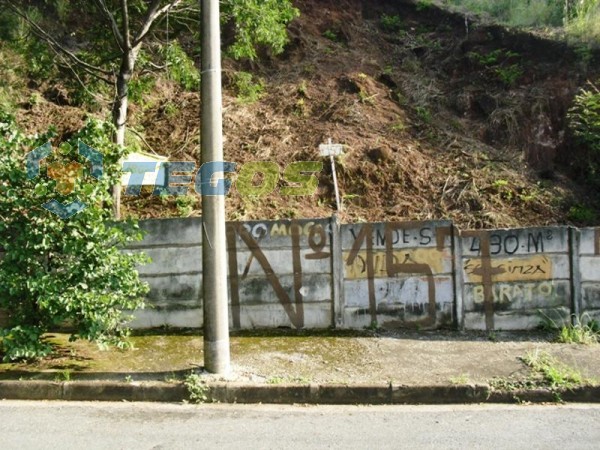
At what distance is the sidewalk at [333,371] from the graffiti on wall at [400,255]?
0.54 m

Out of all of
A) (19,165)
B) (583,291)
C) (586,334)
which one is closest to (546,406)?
(586,334)

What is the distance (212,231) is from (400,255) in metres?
2.62

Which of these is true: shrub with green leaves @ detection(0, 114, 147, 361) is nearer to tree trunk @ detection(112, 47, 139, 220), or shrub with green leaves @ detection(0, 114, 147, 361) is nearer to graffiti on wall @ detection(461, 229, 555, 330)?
tree trunk @ detection(112, 47, 139, 220)

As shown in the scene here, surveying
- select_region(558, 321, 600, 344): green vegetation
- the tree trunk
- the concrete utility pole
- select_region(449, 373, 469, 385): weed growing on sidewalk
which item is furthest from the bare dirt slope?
select_region(449, 373, 469, 385): weed growing on sidewalk

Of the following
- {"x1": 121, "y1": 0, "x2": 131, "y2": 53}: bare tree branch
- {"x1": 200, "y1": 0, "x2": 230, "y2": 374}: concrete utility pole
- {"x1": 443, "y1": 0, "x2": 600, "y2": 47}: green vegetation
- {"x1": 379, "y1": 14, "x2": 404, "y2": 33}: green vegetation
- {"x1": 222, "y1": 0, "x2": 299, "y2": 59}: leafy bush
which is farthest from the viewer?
{"x1": 379, "y1": 14, "x2": 404, "y2": 33}: green vegetation

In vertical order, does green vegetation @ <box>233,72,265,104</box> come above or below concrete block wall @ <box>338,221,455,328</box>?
above

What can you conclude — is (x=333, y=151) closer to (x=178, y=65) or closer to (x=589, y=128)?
(x=178, y=65)

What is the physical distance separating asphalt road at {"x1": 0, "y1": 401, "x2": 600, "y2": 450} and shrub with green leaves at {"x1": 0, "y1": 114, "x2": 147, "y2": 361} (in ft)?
2.83

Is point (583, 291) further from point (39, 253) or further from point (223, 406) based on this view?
point (39, 253)

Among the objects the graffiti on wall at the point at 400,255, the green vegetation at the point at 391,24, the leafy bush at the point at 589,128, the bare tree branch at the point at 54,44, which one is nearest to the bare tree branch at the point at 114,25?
the bare tree branch at the point at 54,44

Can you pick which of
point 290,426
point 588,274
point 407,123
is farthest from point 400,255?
point 407,123

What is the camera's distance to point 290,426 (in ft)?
14.2

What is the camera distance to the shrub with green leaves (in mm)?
5199

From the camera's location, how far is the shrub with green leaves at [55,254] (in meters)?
5.20
